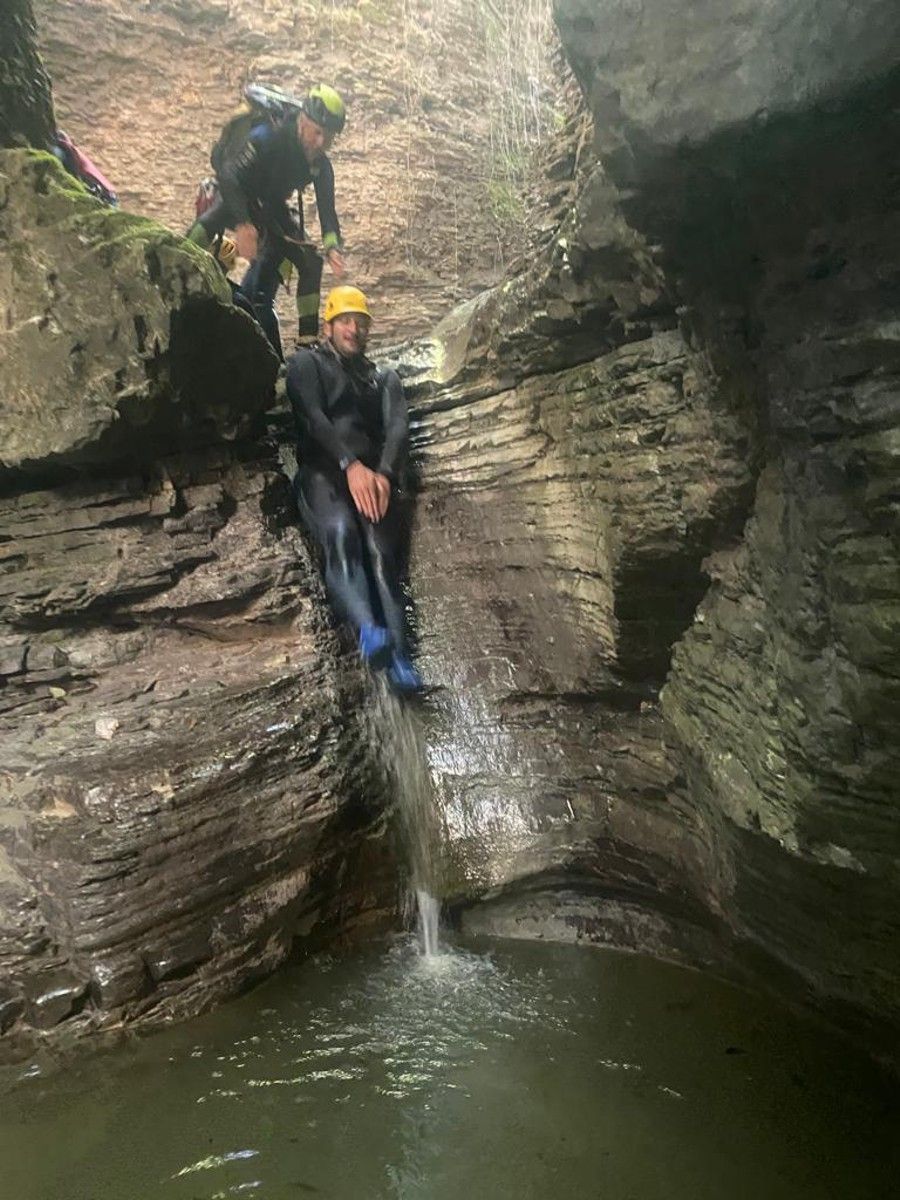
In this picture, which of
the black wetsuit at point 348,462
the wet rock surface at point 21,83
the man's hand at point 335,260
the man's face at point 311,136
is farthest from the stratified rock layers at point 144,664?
the man's face at point 311,136

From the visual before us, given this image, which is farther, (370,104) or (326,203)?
(370,104)

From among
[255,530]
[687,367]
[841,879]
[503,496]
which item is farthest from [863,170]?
[255,530]

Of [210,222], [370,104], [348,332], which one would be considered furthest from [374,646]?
[370,104]

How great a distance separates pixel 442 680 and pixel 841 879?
264cm

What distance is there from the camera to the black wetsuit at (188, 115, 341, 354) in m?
5.85

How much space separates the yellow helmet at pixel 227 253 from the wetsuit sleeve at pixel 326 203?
27.0 inches

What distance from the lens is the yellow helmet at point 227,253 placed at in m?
6.12

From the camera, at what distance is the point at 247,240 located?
617cm

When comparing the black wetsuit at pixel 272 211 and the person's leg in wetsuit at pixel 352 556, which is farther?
the black wetsuit at pixel 272 211

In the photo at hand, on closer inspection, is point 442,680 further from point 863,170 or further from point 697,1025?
point 863,170

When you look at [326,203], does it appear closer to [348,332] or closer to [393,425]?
[348,332]

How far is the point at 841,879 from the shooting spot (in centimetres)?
289

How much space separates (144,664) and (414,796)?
164 centimetres

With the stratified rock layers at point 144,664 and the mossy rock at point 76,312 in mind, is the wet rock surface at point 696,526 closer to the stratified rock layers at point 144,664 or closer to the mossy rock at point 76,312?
the stratified rock layers at point 144,664
